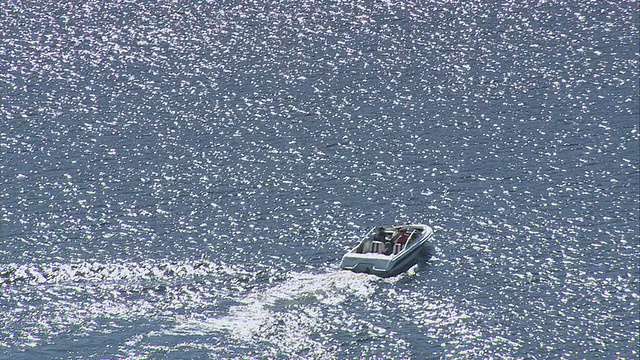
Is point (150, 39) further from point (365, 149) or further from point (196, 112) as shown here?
point (365, 149)

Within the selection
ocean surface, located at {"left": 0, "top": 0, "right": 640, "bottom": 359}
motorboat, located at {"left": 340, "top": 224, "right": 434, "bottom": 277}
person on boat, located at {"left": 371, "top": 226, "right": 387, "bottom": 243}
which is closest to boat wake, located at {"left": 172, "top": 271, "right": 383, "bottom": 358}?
ocean surface, located at {"left": 0, "top": 0, "right": 640, "bottom": 359}

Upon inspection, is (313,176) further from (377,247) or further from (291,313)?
(291,313)

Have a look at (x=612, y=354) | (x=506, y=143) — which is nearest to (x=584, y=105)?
(x=506, y=143)

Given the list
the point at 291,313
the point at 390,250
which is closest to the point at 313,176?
the point at 390,250

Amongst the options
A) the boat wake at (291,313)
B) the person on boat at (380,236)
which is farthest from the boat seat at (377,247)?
the boat wake at (291,313)

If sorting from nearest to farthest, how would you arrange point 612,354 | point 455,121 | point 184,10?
point 612,354, point 455,121, point 184,10

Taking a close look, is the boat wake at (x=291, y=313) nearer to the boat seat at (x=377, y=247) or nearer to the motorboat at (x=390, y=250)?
the motorboat at (x=390, y=250)
